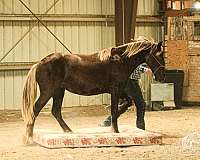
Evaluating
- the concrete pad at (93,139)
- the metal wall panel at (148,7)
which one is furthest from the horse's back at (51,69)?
the metal wall panel at (148,7)

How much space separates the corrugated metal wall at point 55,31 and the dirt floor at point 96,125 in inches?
33.9

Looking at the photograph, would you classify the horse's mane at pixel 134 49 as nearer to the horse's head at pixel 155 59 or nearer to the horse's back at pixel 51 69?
the horse's head at pixel 155 59

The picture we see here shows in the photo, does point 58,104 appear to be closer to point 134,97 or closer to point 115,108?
point 115,108

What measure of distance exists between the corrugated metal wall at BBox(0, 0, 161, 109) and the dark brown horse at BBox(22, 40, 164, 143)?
7098 millimetres

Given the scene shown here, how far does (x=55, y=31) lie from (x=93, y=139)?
28.3ft

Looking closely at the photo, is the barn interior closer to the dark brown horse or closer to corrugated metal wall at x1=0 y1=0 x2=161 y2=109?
corrugated metal wall at x1=0 y1=0 x2=161 y2=109

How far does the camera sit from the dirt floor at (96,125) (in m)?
8.66

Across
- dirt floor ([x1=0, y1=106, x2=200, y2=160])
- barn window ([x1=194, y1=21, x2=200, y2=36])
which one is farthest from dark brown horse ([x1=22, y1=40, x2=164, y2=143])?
barn window ([x1=194, y1=21, x2=200, y2=36])

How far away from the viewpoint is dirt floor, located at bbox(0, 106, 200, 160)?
28.4ft

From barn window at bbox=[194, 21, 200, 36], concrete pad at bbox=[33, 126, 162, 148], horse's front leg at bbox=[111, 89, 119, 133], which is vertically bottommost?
concrete pad at bbox=[33, 126, 162, 148]

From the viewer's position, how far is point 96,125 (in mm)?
13070

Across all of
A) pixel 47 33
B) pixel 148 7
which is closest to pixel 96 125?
pixel 47 33

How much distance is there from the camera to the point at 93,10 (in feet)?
60.2

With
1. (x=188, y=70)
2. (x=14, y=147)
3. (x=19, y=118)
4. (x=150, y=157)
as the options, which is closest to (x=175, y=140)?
(x=150, y=157)
